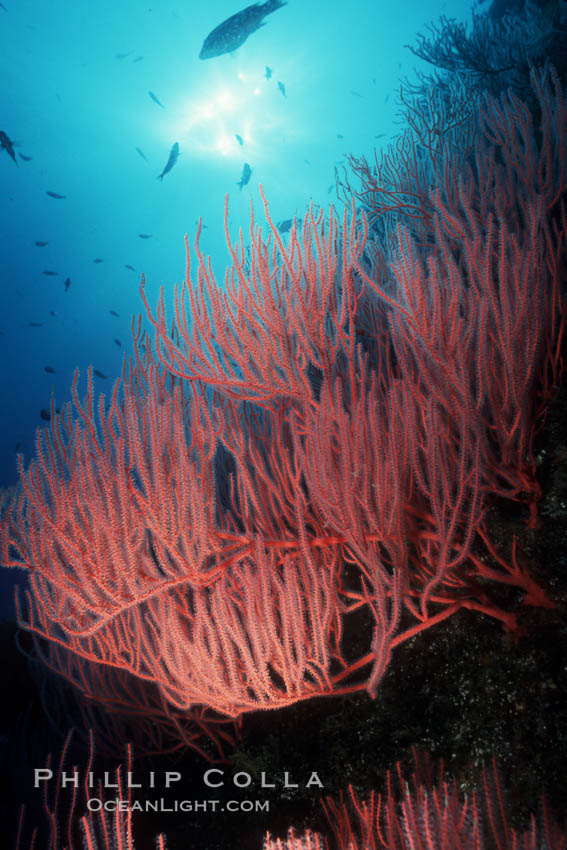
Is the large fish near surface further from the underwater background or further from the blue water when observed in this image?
the blue water

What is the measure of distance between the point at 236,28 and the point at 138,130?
22.9 m

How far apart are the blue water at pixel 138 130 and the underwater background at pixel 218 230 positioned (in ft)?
0.46

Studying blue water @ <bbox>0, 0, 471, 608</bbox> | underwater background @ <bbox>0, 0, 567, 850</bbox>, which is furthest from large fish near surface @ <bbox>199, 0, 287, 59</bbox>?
blue water @ <bbox>0, 0, 471, 608</bbox>

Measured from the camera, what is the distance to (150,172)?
36.9 meters

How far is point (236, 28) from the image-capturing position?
13.5 metres

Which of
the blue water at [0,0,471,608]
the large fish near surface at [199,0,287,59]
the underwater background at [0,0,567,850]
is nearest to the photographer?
the underwater background at [0,0,567,850]

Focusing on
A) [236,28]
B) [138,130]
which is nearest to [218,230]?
[138,130]

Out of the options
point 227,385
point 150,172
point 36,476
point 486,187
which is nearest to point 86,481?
point 36,476

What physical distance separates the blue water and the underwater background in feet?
0.46

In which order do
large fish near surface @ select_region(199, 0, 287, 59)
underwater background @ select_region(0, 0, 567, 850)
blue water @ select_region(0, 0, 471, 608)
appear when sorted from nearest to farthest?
underwater background @ select_region(0, 0, 567, 850) < large fish near surface @ select_region(199, 0, 287, 59) < blue water @ select_region(0, 0, 471, 608)

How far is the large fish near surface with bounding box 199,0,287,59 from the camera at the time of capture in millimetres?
12828

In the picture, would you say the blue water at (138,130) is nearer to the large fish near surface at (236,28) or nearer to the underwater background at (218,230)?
the underwater background at (218,230)

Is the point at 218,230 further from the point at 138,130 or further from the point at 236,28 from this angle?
the point at 236,28

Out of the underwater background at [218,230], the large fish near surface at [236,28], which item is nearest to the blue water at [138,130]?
the underwater background at [218,230]
